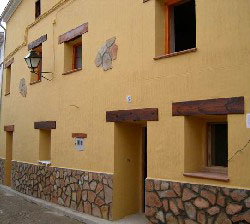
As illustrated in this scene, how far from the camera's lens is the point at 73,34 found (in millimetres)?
9781

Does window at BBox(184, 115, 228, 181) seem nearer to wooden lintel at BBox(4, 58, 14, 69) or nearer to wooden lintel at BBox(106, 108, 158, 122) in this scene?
wooden lintel at BBox(106, 108, 158, 122)

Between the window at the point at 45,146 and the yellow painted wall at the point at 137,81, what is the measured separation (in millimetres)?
214

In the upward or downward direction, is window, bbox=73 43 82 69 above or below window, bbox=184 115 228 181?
above

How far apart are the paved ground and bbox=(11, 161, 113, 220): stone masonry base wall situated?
1.40ft

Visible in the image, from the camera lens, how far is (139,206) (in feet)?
28.0

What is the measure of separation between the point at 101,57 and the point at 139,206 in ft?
11.9

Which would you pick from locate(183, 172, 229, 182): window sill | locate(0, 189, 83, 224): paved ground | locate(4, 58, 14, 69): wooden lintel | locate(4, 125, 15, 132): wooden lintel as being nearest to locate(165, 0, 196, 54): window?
locate(183, 172, 229, 182): window sill

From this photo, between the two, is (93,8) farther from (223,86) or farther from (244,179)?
(244,179)

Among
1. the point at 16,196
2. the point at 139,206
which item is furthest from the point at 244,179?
the point at 16,196

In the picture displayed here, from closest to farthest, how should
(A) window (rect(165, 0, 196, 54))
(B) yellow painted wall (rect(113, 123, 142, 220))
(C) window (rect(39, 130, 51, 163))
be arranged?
1. (A) window (rect(165, 0, 196, 54))
2. (B) yellow painted wall (rect(113, 123, 142, 220))
3. (C) window (rect(39, 130, 51, 163))

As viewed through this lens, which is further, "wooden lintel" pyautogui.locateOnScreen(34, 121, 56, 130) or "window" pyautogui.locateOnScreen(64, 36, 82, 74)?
"wooden lintel" pyautogui.locateOnScreen(34, 121, 56, 130)

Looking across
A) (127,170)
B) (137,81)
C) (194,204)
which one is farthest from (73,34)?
(194,204)

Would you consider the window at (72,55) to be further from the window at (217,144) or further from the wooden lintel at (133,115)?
the window at (217,144)

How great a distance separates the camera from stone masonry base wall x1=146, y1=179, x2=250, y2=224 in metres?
5.48
